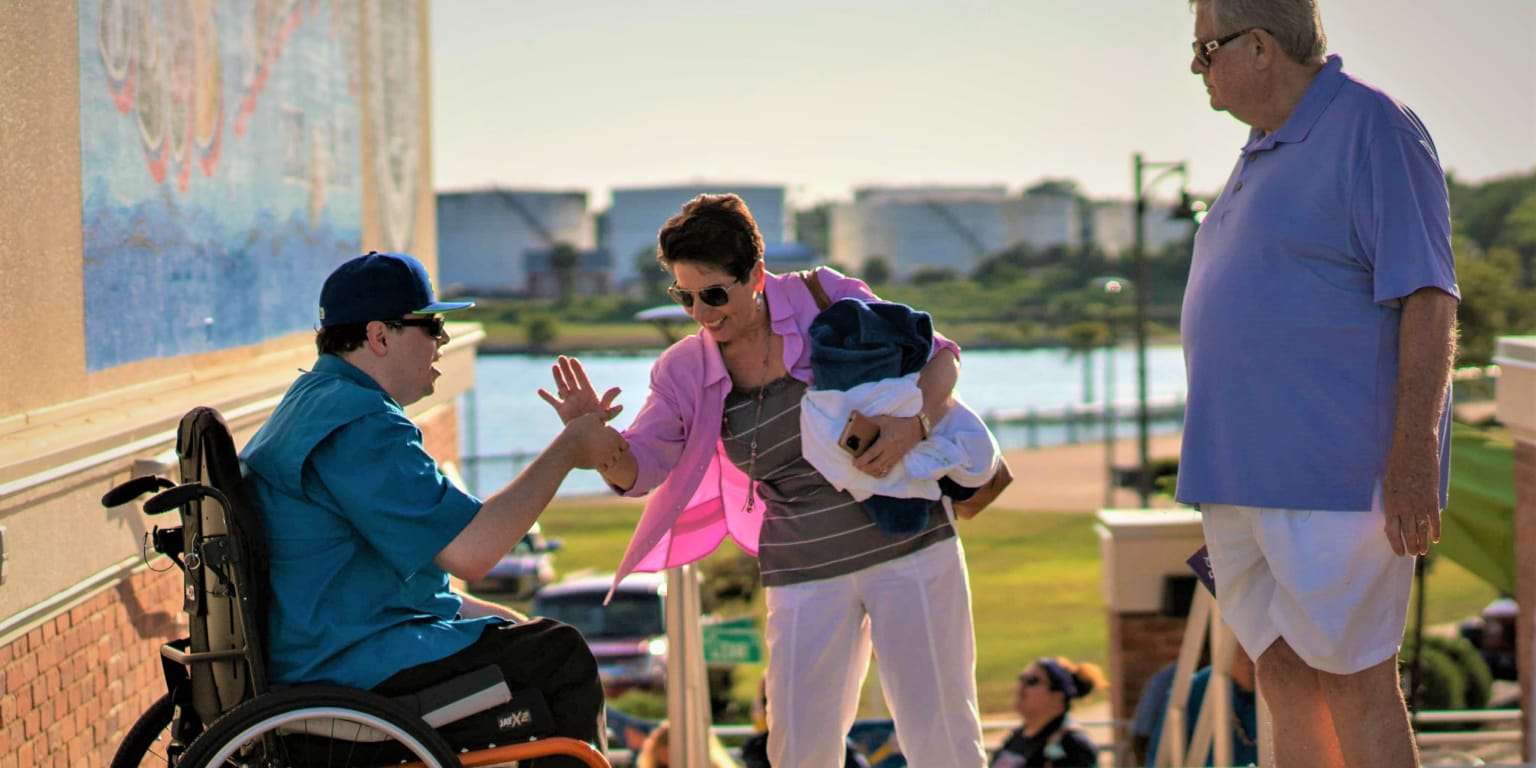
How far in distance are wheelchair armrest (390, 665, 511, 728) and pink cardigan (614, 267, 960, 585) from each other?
0.60 m

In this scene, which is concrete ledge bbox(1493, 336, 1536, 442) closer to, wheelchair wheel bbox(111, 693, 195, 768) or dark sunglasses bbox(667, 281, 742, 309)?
dark sunglasses bbox(667, 281, 742, 309)

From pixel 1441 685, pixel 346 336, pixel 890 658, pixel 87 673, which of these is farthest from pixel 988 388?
pixel 346 336

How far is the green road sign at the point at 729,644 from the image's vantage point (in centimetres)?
718

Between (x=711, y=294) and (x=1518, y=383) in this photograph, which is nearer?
(x=711, y=294)

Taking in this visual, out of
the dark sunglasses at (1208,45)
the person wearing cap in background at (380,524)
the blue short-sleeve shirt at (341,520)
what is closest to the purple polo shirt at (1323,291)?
the dark sunglasses at (1208,45)

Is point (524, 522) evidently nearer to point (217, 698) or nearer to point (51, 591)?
point (217, 698)

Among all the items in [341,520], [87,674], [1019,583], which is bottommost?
[1019,583]

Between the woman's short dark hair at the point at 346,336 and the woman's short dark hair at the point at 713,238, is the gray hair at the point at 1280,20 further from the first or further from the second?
the woman's short dark hair at the point at 346,336

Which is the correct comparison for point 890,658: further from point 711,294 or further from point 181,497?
point 181,497

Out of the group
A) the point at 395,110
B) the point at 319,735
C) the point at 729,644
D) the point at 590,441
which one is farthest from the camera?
the point at 395,110

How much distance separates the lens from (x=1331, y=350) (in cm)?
298

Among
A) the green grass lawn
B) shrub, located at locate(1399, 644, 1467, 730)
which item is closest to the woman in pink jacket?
shrub, located at locate(1399, 644, 1467, 730)

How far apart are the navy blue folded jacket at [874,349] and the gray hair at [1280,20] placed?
34.7 inches

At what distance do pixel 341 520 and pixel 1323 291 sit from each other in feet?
5.96
